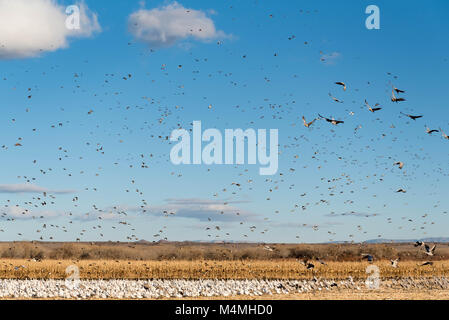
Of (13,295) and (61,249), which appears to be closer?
(13,295)

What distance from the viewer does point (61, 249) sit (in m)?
75.1

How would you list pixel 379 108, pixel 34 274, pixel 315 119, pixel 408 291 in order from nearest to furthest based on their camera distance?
pixel 315 119, pixel 379 108, pixel 408 291, pixel 34 274

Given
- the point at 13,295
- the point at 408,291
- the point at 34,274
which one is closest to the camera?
the point at 13,295

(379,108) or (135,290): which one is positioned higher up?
(379,108)

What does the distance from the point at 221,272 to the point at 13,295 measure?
1878 cm
